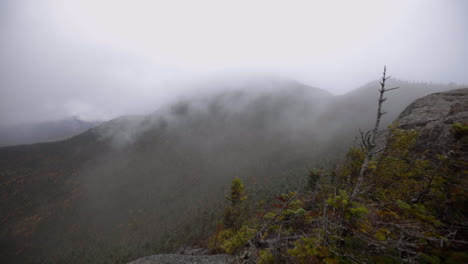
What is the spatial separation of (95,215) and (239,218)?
490 ft

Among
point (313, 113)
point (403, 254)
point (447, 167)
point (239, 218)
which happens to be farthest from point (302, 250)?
point (313, 113)

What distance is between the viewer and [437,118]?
8.25 metres

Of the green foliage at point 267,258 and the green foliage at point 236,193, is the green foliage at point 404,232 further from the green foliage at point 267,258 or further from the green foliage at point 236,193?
the green foliage at point 236,193

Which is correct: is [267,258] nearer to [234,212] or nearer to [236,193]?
[234,212]

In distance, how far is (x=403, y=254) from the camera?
270 centimetres

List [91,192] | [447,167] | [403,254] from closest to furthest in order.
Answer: [403,254], [447,167], [91,192]

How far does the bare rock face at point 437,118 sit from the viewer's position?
6.50 metres

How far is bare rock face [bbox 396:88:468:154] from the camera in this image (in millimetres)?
6500

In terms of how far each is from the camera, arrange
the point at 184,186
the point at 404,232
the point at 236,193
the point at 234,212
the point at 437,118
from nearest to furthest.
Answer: the point at 404,232, the point at 437,118, the point at 234,212, the point at 236,193, the point at 184,186

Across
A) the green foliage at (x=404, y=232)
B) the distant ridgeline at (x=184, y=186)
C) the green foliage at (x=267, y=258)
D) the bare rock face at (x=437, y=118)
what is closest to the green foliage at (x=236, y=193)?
the distant ridgeline at (x=184, y=186)

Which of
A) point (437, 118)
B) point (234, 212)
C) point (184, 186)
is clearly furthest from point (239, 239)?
point (184, 186)

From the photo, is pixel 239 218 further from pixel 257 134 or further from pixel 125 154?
pixel 125 154

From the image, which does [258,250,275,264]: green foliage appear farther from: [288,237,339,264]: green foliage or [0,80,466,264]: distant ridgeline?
[288,237,339,264]: green foliage

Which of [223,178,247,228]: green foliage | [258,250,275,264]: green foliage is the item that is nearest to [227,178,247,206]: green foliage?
[223,178,247,228]: green foliage
